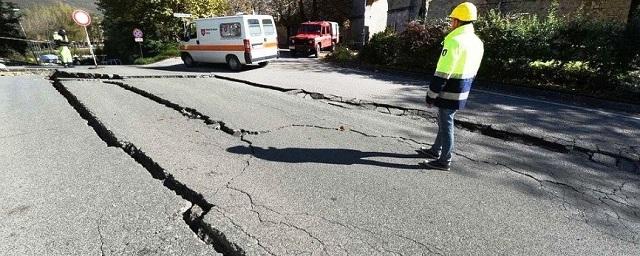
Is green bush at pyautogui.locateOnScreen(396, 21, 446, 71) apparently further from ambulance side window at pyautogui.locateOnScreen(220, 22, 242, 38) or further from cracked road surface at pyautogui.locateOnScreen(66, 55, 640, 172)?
ambulance side window at pyautogui.locateOnScreen(220, 22, 242, 38)

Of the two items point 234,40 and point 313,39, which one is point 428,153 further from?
point 313,39

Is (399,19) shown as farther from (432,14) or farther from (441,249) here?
(441,249)

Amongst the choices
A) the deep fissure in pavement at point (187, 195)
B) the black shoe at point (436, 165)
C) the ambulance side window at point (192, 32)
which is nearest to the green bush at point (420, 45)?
the black shoe at point (436, 165)

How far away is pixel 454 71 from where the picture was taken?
370 centimetres

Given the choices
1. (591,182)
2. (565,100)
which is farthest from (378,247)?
(565,100)

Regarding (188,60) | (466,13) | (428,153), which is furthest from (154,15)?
(466,13)

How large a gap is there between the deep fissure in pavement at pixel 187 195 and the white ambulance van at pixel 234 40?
808 cm

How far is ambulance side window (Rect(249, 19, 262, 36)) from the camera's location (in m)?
13.2

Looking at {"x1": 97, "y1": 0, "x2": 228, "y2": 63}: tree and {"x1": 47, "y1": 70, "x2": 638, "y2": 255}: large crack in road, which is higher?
{"x1": 97, "y1": 0, "x2": 228, "y2": 63}: tree

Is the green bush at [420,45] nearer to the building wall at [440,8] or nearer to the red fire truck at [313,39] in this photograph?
the red fire truck at [313,39]

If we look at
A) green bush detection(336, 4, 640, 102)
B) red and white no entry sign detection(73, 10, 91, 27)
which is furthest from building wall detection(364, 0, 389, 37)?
red and white no entry sign detection(73, 10, 91, 27)

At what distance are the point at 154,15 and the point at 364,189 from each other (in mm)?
24916

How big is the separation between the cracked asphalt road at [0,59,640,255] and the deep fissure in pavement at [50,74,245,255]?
1cm

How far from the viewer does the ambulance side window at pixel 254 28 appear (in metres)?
13.2
